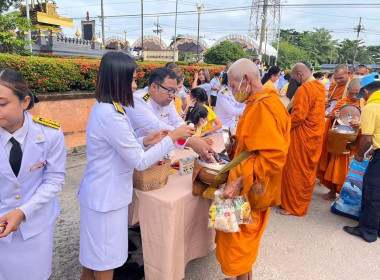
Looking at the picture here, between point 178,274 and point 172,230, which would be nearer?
point 172,230

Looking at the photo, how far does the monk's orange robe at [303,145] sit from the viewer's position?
350cm

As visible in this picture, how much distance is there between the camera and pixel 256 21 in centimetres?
3959

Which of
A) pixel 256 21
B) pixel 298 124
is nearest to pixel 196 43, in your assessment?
pixel 256 21

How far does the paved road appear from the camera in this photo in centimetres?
260

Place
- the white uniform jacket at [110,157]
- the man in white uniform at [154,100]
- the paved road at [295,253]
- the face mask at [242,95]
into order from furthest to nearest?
the paved road at [295,253], the man in white uniform at [154,100], the face mask at [242,95], the white uniform jacket at [110,157]

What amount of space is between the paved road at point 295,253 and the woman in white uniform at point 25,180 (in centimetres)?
104

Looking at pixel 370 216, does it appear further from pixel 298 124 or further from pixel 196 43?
pixel 196 43

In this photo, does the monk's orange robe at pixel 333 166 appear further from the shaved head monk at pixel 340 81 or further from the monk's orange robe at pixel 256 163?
the monk's orange robe at pixel 256 163

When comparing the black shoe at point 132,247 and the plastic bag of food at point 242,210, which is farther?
the black shoe at point 132,247

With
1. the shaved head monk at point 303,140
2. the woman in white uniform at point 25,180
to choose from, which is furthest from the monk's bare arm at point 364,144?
the woman in white uniform at point 25,180

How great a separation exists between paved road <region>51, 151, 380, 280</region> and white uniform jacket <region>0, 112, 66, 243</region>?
117cm

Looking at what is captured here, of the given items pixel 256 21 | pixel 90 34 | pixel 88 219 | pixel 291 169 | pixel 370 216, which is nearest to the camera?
pixel 88 219

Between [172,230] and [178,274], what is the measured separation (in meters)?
0.44

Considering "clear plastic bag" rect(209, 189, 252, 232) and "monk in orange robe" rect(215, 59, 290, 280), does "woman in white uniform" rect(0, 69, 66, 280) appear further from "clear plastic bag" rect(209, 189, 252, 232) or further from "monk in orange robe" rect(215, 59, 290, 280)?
"monk in orange robe" rect(215, 59, 290, 280)
